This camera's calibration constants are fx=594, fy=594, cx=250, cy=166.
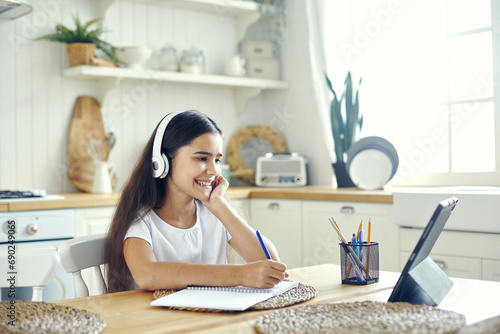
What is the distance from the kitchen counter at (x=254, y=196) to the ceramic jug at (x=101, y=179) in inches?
8.4

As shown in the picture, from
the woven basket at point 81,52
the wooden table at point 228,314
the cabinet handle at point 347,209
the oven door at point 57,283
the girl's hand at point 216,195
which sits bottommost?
the oven door at point 57,283

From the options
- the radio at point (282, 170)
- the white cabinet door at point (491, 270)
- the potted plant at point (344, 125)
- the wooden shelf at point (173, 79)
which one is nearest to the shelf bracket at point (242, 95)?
the wooden shelf at point (173, 79)

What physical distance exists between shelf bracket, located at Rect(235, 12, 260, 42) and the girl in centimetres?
223

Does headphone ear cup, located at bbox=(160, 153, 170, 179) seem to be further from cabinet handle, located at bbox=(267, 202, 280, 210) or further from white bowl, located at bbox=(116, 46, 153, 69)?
white bowl, located at bbox=(116, 46, 153, 69)

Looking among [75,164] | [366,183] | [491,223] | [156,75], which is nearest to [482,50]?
[366,183]

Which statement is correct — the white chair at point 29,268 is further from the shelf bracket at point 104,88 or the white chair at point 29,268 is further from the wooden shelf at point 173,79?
the shelf bracket at point 104,88

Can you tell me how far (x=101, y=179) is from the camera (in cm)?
305

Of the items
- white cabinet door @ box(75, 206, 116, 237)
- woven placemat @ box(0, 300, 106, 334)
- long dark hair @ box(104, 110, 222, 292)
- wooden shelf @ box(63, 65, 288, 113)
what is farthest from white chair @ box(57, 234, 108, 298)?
wooden shelf @ box(63, 65, 288, 113)

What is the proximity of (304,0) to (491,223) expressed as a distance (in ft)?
6.55

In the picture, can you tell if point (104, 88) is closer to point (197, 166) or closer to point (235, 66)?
point (235, 66)

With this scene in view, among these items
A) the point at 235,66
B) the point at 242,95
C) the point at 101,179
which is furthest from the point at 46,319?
the point at 242,95

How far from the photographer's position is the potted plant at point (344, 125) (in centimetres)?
326

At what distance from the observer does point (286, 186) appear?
3.46 meters

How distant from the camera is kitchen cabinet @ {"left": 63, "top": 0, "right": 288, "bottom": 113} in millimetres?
3080
